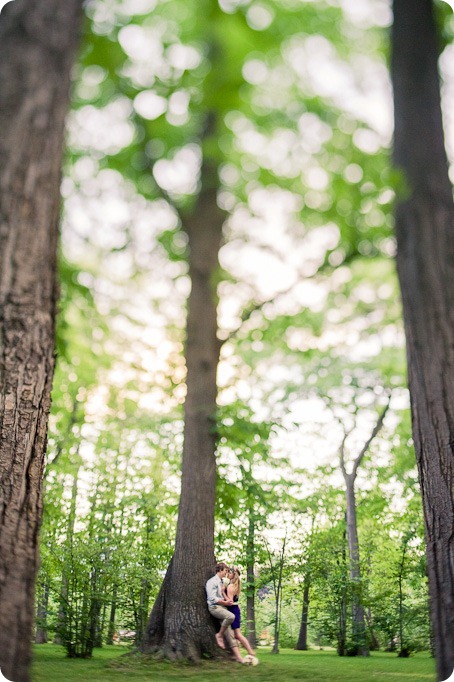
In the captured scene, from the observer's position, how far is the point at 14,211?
2248 mm

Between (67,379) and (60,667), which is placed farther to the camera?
→ (67,379)

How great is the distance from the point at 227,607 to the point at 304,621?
492cm

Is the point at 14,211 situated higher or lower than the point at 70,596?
higher

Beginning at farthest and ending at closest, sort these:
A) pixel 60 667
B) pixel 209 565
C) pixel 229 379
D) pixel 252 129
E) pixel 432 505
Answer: pixel 229 379, pixel 252 129, pixel 209 565, pixel 60 667, pixel 432 505

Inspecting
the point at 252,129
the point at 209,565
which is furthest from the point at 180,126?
the point at 209,565

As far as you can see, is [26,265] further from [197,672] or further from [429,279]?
[197,672]

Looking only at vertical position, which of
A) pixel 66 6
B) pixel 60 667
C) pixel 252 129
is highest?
pixel 252 129

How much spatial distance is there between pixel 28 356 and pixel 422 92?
344cm

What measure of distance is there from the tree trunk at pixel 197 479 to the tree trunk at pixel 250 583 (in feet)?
7.65

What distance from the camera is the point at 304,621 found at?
1154 centimetres

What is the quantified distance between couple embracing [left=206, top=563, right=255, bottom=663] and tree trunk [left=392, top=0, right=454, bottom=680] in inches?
A: 174

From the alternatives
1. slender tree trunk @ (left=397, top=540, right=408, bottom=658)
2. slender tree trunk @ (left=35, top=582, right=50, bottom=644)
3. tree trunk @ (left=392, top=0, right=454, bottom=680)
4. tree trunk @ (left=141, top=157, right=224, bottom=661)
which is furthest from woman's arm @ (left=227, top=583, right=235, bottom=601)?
tree trunk @ (left=392, top=0, right=454, bottom=680)

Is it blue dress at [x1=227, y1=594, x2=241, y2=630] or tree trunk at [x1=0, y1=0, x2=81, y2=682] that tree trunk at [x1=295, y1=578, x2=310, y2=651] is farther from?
tree trunk at [x1=0, y1=0, x2=81, y2=682]

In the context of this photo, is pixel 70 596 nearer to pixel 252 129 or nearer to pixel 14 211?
pixel 14 211
